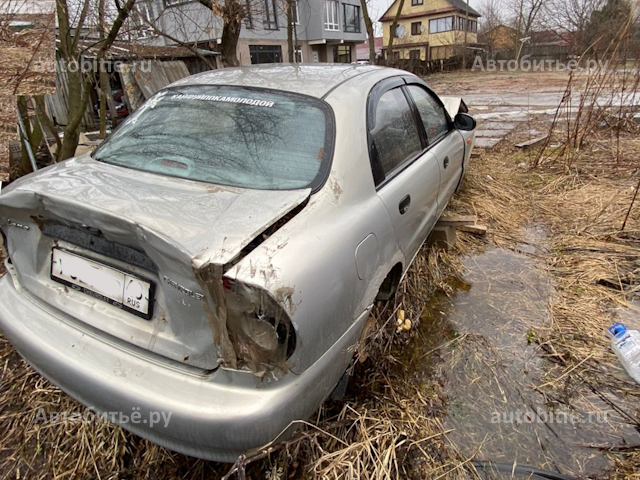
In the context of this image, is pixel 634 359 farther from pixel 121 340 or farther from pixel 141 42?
pixel 141 42

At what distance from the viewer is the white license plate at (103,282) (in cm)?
152

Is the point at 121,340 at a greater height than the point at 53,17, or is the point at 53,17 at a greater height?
the point at 53,17

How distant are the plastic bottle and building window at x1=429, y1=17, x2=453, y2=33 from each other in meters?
50.3

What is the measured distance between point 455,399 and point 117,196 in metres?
1.97

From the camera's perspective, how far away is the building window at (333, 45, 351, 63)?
32.0m

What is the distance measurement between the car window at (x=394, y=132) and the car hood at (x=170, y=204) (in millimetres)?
751

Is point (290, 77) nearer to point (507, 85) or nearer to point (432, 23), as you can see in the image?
point (507, 85)

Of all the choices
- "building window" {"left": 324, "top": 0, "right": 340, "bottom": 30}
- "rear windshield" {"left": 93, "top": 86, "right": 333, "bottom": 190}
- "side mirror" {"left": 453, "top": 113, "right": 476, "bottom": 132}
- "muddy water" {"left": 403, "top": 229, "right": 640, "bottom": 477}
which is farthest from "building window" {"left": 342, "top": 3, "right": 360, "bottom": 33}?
"rear windshield" {"left": 93, "top": 86, "right": 333, "bottom": 190}

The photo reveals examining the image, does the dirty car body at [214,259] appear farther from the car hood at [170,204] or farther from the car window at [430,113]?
the car window at [430,113]

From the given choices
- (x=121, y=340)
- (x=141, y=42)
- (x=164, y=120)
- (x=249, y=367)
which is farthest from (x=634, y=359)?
(x=141, y=42)

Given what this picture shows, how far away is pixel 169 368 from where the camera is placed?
4.84 ft

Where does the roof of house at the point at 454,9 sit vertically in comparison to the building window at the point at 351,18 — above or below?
above

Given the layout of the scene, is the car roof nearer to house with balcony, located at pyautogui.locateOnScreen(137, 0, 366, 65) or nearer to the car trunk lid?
the car trunk lid

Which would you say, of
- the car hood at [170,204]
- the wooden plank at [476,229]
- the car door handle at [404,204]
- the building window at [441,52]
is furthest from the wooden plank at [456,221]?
the building window at [441,52]
